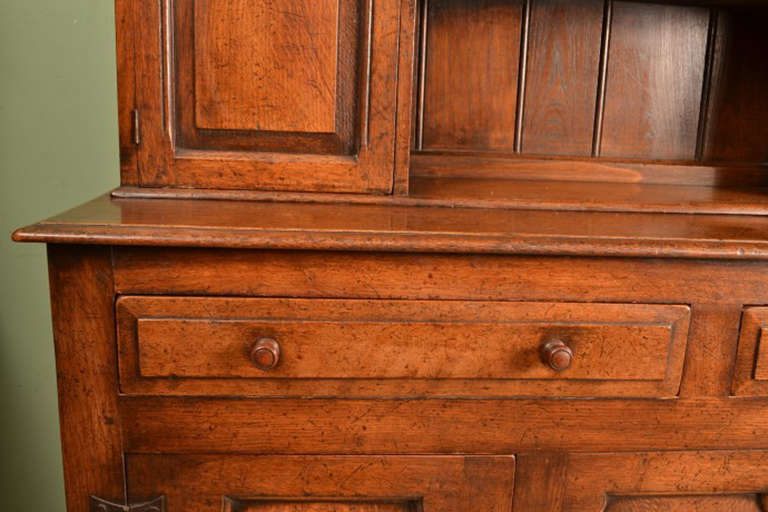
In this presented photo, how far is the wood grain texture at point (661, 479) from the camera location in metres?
0.90

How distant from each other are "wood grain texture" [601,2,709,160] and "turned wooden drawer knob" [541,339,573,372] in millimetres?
713

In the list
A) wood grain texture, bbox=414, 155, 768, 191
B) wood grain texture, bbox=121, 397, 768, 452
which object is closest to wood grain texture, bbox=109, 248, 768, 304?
wood grain texture, bbox=121, 397, 768, 452

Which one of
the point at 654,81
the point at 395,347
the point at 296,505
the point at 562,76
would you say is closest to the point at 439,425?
the point at 395,347

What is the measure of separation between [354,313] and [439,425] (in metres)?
0.20

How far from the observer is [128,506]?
0.87 meters

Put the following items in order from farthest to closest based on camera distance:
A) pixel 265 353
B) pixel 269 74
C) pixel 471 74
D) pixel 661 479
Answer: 1. pixel 471 74
2. pixel 269 74
3. pixel 661 479
4. pixel 265 353

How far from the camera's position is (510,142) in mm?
1387

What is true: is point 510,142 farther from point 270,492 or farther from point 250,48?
point 270,492

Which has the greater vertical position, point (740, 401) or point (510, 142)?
point (510, 142)

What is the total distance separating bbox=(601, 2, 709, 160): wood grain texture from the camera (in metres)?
1.37

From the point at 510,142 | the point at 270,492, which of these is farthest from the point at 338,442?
the point at 510,142

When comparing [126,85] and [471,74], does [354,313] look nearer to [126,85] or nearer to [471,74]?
[126,85]

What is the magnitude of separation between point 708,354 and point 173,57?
91 centimetres

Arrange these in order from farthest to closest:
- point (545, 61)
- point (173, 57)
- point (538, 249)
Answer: point (545, 61) < point (173, 57) < point (538, 249)
